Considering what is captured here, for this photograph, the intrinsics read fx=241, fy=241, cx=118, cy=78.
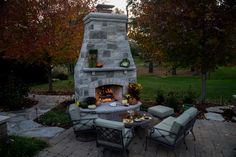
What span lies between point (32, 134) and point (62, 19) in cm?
691

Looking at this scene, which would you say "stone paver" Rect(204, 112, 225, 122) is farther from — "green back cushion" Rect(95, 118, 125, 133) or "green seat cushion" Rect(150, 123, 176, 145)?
"green back cushion" Rect(95, 118, 125, 133)

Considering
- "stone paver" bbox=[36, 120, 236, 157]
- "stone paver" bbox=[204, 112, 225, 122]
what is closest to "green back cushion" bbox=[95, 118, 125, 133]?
"stone paver" bbox=[36, 120, 236, 157]

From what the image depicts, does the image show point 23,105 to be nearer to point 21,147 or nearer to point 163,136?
point 21,147

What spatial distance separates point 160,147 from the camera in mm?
7152

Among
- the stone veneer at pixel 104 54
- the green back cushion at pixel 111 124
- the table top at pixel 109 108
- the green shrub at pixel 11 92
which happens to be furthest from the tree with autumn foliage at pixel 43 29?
the green back cushion at pixel 111 124

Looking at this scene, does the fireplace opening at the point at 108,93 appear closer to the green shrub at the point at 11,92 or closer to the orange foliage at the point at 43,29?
the orange foliage at the point at 43,29

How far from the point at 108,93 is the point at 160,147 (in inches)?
144

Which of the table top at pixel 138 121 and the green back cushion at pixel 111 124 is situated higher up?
the green back cushion at pixel 111 124

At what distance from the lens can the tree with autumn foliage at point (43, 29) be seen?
446 inches

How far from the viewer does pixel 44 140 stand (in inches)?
301

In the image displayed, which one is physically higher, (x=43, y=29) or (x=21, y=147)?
(x=43, y=29)

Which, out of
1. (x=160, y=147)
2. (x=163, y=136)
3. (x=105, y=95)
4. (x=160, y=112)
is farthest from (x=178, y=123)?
(x=105, y=95)

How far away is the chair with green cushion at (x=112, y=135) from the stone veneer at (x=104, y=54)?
3.23 m

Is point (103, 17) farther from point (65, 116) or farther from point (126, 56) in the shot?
point (65, 116)
